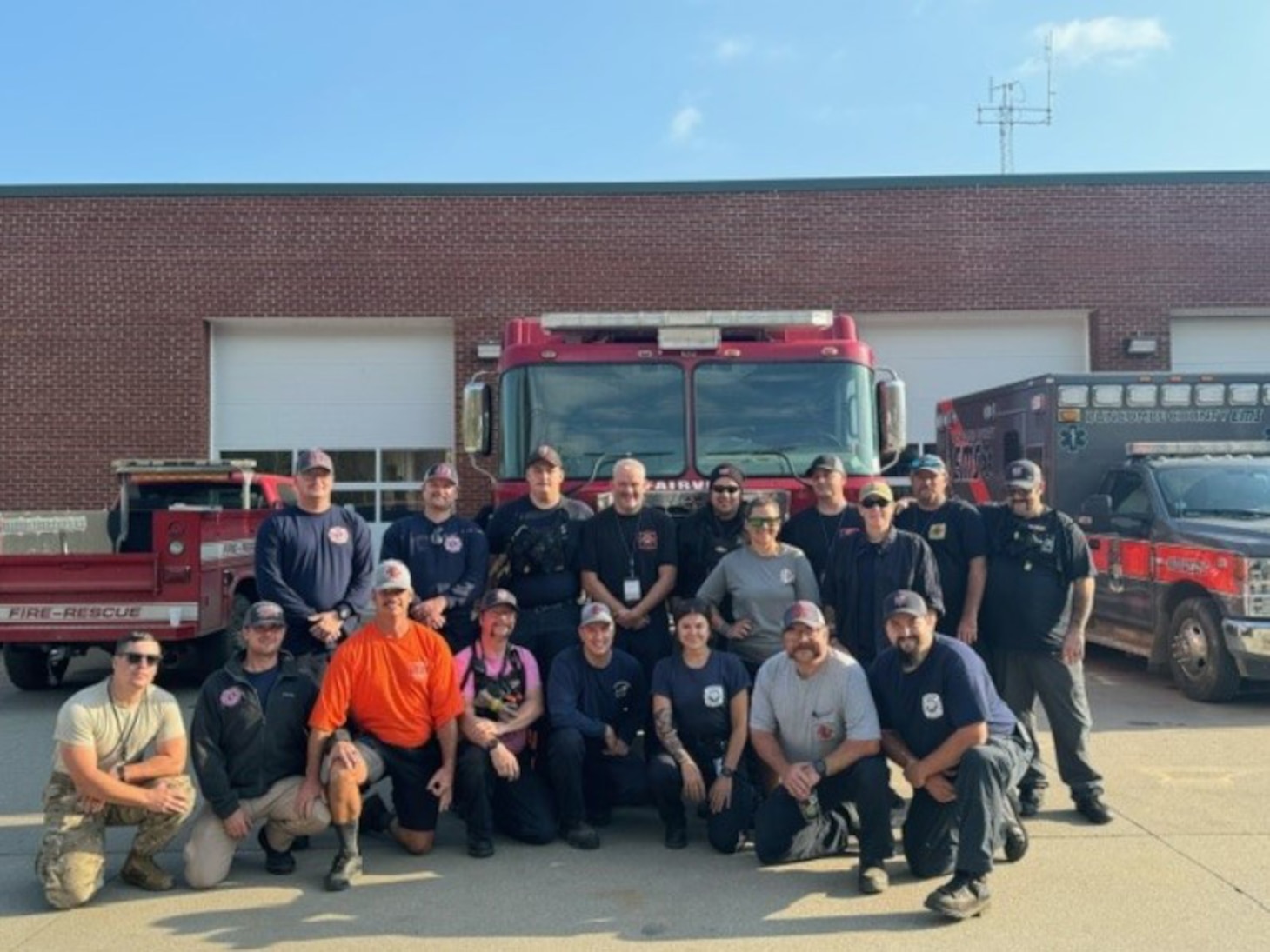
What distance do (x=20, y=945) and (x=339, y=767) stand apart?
1.36m

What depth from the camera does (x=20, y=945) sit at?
13.9 feet

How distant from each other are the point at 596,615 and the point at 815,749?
1258mm

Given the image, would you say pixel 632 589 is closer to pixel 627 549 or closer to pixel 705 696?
pixel 627 549

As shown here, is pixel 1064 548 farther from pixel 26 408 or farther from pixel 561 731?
pixel 26 408

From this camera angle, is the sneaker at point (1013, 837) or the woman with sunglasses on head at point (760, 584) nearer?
the sneaker at point (1013, 837)

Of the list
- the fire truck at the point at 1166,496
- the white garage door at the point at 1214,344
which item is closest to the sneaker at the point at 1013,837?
A: the fire truck at the point at 1166,496

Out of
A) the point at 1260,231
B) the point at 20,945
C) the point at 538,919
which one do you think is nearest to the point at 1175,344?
the point at 1260,231

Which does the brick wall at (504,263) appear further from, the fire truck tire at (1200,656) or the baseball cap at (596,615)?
the baseball cap at (596,615)

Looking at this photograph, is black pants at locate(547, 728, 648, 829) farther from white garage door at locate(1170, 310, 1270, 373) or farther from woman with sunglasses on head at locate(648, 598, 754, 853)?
white garage door at locate(1170, 310, 1270, 373)

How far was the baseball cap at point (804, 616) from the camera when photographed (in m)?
4.95

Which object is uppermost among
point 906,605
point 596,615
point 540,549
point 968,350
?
point 968,350

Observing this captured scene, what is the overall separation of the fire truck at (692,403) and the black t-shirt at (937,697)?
2028 millimetres

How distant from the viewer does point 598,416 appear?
23.1 ft

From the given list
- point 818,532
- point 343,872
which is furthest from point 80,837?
point 818,532
